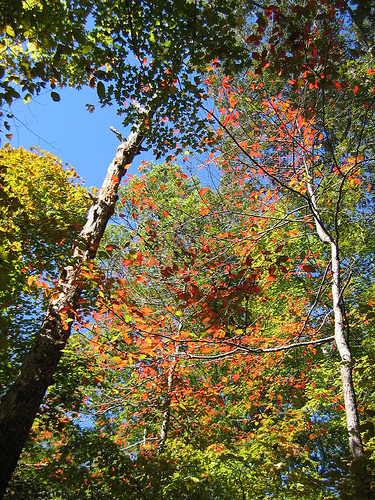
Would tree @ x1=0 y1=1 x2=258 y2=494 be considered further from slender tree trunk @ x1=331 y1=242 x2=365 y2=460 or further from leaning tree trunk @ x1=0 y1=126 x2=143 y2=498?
slender tree trunk @ x1=331 y1=242 x2=365 y2=460

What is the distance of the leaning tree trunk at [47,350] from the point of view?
3775 millimetres

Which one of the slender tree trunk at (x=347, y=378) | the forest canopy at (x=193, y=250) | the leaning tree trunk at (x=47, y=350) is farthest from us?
the leaning tree trunk at (x=47, y=350)

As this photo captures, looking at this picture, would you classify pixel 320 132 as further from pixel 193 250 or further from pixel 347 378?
pixel 193 250

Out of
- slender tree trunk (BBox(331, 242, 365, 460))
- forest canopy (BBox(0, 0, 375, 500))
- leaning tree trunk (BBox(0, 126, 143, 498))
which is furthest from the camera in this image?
leaning tree trunk (BBox(0, 126, 143, 498))

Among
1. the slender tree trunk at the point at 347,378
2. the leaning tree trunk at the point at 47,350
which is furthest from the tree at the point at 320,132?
the leaning tree trunk at the point at 47,350

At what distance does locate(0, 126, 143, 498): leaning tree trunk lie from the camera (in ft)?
12.4

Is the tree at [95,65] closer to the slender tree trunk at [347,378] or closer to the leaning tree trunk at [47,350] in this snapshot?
the leaning tree trunk at [47,350]

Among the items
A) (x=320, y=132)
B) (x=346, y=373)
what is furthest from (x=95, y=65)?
(x=346, y=373)

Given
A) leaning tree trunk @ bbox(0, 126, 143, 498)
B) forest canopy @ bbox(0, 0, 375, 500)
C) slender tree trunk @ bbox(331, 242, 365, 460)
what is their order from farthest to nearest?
leaning tree trunk @ bbox(0, 126, 143, 498) < forest canopy @ bbox(0, 0, 375, 500) < slender tree trunk @ bbox(331, 242, 365, 460)

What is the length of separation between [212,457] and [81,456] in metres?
2.00

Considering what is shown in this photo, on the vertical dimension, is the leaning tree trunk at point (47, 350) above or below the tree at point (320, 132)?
below

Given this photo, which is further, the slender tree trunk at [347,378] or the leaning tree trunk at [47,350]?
the leaning tree trunk at [47,350]

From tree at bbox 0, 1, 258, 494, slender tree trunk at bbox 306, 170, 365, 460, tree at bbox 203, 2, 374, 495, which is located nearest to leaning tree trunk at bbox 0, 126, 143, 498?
tree at bbox 0, 1, 258, 494

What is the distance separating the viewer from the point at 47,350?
4.44m
